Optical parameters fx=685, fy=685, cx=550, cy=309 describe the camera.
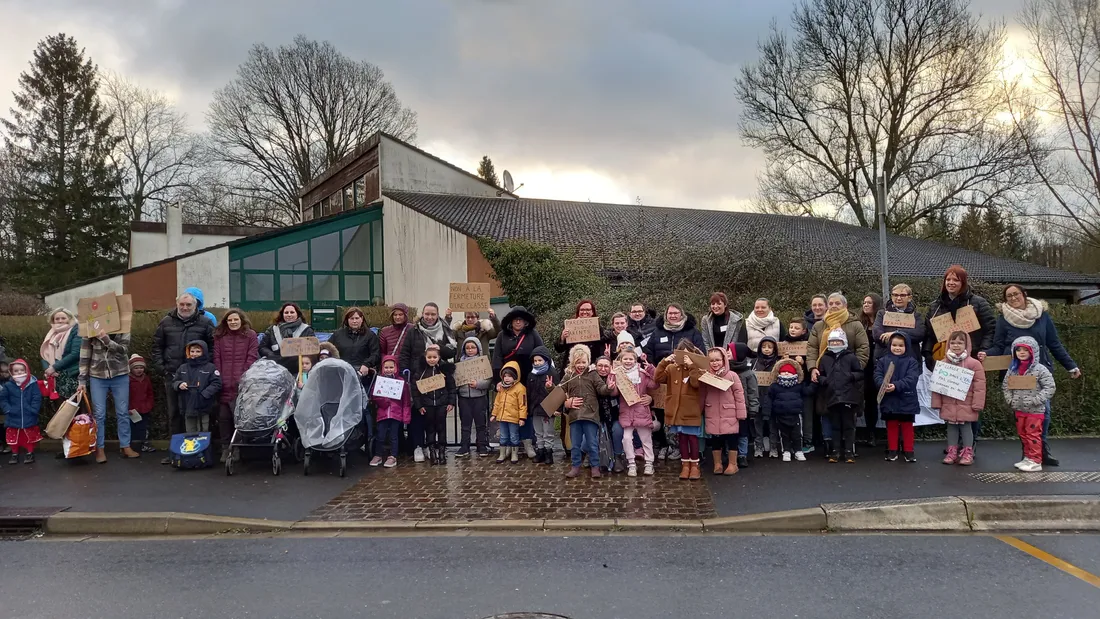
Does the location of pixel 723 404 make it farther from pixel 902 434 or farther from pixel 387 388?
pixel 387 388

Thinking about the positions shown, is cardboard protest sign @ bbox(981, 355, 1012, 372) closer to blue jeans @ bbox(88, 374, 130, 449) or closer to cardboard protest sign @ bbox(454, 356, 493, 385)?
cardboard protest sign @ bbox(454, 356, 493, 385)

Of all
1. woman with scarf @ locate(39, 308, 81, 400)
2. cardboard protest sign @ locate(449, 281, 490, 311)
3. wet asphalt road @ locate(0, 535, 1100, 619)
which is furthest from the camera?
cardboard protest sign @ locate(449, 281, 490, 311)

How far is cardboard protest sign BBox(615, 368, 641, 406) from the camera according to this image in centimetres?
755

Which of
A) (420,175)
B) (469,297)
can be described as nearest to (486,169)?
(420,175)

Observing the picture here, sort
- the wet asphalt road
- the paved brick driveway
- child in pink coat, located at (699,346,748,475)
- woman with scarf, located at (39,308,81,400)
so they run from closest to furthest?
the wet asphalt road < the paved brick driveway < child in pink coat, located at (699,346,748,475) < woman with scarf, located at (39,308,81,400)

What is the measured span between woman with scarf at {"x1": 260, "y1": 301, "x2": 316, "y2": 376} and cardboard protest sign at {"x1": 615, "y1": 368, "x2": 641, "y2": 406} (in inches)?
156

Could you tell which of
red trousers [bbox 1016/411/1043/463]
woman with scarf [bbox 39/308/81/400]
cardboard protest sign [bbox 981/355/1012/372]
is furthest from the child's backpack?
red trousers [bbox 1016/411/1043/463]

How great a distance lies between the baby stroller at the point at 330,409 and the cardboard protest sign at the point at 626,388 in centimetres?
301

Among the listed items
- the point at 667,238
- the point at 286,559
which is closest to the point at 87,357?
the point at 286,559

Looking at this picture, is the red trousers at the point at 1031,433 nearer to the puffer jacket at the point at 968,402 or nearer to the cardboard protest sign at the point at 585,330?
the puffer jacket at the point at 968,402

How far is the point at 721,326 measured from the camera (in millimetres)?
8492

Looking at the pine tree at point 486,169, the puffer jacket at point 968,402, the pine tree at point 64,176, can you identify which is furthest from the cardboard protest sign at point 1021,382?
the pine tree at point 486,169

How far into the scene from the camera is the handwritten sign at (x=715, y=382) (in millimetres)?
7273

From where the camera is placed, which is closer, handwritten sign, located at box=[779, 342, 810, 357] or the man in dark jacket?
handwritten sign, located at box=[779, 342, 810, 357]
